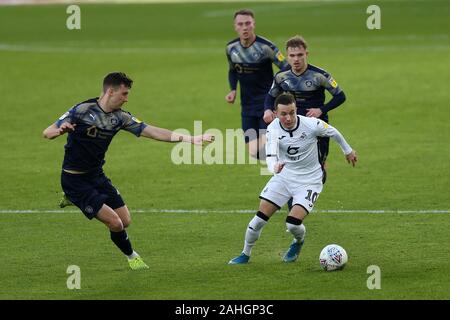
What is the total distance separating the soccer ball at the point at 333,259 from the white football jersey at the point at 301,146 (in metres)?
1.00

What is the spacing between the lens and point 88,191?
13.1 metres

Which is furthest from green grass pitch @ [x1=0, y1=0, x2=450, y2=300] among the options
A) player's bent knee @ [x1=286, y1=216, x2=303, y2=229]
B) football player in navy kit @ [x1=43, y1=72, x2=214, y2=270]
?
football player in navy kit @ [x1=43, y1=72, x2=214, y2=270]

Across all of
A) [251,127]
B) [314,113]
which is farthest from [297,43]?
[251,127]

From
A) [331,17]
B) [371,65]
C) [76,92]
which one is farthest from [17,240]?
[331,17]

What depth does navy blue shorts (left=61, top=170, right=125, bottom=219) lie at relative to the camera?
13070 mm

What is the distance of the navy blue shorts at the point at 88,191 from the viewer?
1307 cm

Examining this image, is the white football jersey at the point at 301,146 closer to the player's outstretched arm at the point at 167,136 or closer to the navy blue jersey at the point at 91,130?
the player's outstretched arm at the point at 167,136

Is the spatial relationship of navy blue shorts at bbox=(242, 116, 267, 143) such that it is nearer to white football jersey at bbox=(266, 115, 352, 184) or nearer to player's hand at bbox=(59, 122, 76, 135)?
white football jersey at bbox=(266, 115, 352, 184)

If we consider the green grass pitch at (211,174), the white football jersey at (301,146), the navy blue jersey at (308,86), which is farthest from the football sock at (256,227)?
the navy blue jersey at (308,86)

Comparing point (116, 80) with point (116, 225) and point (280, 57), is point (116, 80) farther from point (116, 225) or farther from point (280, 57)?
point (280, 57)

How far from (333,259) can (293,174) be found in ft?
4.20

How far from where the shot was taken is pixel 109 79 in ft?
42.2

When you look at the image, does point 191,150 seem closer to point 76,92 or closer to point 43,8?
point 76,92

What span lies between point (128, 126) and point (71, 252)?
89.5 inches
